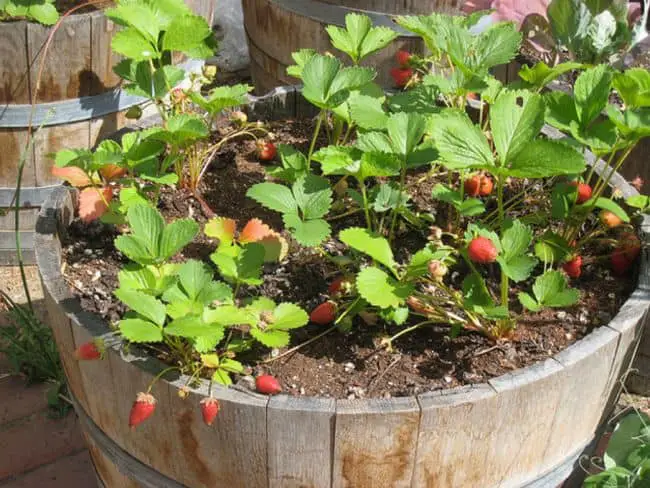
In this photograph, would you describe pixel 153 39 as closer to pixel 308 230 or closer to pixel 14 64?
pixel 308 230

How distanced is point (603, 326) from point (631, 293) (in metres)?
0.14

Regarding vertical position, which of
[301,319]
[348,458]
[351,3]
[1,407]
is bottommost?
[1,407]

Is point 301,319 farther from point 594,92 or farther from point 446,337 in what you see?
point 594,92

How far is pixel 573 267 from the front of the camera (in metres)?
1.56

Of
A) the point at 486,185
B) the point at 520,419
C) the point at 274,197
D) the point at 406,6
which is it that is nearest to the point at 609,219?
the point at 486,185

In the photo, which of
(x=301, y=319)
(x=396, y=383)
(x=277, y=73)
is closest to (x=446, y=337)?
(x=396, y=383)

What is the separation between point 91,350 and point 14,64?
1.17m

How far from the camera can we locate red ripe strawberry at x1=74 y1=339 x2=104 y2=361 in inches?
50.9

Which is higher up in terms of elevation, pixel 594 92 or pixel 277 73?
pixel 594 92

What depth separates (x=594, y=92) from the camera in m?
1.43

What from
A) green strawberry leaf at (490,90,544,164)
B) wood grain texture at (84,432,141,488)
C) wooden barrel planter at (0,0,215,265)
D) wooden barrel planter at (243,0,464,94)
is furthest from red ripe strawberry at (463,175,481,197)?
wooden barrel planter at (0,0,215,265)

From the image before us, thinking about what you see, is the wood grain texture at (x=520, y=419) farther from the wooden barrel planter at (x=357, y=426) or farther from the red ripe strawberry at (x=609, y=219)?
the red ripe strawberry at (x=609, y=219)

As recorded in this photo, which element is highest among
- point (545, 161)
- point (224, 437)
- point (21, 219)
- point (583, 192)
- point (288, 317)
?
point (545, 161)

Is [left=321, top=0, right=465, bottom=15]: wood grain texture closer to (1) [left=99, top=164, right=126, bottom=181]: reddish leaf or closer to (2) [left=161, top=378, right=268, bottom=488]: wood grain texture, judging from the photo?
(1) [left=99, top=164, right=126, bottom=181]: reddish leaf
